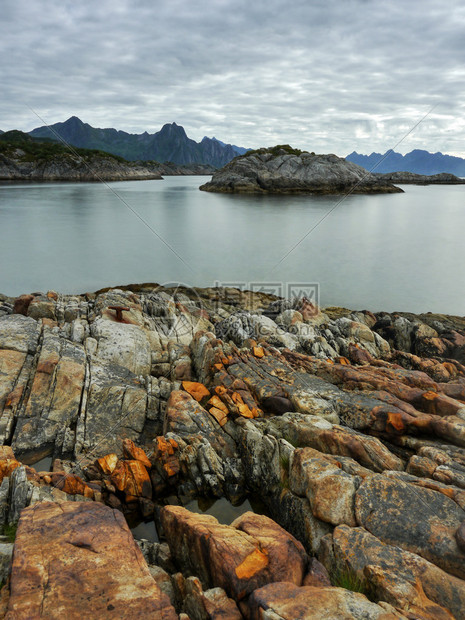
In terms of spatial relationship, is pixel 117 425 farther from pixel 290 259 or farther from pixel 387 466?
pixel 290 259

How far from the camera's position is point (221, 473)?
36.4 feet

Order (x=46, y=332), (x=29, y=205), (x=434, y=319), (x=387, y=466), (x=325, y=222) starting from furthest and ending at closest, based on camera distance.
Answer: (x=29, y=205)
(x=325, y=222)
(x=434, y=319)
(x=46, y=332)
(x=387, y=466)

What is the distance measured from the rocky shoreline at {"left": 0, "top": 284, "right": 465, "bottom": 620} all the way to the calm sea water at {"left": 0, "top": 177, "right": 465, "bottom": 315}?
62.3ft

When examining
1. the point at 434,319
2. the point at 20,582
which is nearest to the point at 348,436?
the point at 20,582

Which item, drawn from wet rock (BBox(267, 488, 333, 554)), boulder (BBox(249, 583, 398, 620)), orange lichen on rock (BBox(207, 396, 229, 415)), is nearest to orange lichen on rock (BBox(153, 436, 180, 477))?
orange lichen on rock (BBox(207, 396, 229, 415))

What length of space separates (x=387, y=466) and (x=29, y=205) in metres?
107

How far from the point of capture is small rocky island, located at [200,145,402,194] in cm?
13000

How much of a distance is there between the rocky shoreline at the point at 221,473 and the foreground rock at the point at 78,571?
0.03 meters

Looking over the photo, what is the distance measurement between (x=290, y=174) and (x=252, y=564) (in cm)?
14035

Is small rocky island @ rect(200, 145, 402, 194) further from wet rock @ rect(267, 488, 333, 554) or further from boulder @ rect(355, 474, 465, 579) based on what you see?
boulder @ rect(355, 474, 465, 579)

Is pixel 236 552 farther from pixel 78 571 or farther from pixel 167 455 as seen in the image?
pixel 167 455

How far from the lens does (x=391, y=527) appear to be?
7.73m

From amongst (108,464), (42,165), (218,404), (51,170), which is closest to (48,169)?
(51,170)

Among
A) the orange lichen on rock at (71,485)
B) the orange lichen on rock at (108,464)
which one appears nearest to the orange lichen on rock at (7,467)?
the orange lichen on rock at (71,485)
